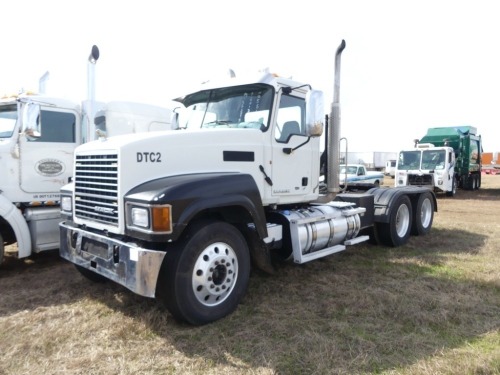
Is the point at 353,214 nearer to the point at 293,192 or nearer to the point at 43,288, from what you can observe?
the point at 293,192

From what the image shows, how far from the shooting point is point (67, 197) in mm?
4578

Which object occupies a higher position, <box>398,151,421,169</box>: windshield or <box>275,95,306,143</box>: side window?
<box>275,95,306,143</box>: side window

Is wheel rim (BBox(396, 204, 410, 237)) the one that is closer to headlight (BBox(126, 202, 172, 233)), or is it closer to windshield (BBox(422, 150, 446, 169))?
headlight (BBox(126, 202, 172, 233))

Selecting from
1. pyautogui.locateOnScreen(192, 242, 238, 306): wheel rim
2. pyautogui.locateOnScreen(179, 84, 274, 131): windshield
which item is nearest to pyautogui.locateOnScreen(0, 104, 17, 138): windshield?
pyautogui.locateOnScreen(179, 84, 274, 131): windshield

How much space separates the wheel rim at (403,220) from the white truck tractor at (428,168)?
35.6 feet

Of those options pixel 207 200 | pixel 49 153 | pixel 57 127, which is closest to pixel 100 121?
pixel 57 127

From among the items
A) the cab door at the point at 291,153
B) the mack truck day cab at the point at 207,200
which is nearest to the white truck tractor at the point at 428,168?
the mack truck day cab at the point at 207,200

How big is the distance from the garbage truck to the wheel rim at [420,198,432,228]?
949 centimetres

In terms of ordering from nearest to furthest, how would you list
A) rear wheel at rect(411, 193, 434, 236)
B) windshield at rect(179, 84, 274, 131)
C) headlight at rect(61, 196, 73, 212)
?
headlight at rect(61, 196, 73, 212), windshield at rect(179, 84, 274, 131), rear wheel at rect(411, 193, 434, 236)

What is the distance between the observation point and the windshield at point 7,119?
230 inches

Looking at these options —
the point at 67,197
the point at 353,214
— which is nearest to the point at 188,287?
the point at 67,197

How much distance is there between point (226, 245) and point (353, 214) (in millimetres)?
2946

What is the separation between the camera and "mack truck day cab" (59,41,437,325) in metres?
3.46

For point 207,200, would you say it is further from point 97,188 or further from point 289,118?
point 289,118
